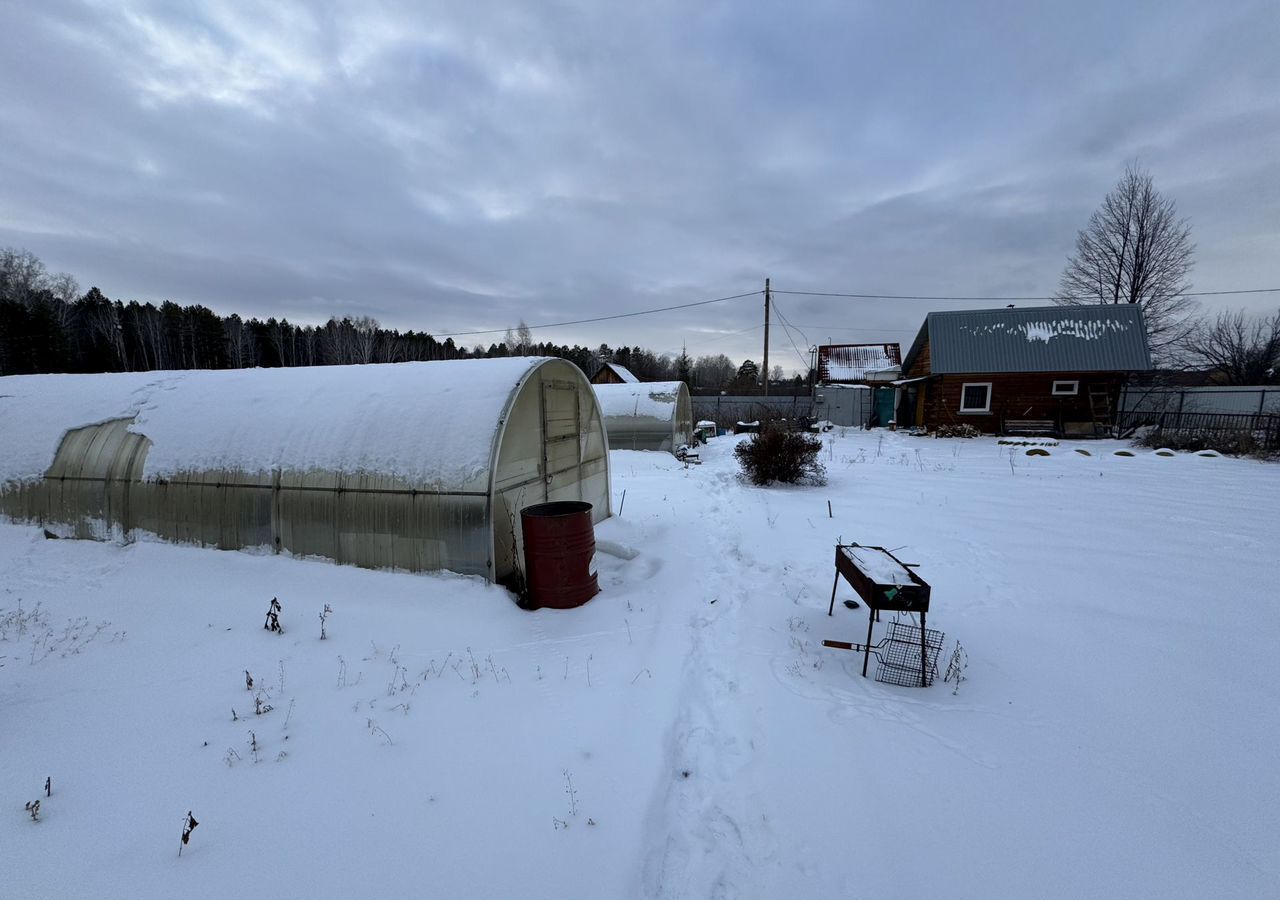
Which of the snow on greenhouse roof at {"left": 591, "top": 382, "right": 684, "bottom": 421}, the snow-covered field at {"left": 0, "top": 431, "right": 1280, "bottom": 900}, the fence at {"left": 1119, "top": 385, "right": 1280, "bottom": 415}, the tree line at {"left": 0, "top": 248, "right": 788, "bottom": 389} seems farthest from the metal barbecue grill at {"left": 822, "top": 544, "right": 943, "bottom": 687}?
the tree line at {"left": 0, "top": 248, "right": 788, "bottom": 389}

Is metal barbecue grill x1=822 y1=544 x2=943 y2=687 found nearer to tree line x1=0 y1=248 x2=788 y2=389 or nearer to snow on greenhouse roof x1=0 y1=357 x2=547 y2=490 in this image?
snow on greenhouse roof x1=0 y1=357 x2=547 y2=490

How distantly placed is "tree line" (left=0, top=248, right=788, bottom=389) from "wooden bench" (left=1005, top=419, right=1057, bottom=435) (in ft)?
95.7

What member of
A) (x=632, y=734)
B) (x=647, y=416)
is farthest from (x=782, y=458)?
(x=632, y=734)

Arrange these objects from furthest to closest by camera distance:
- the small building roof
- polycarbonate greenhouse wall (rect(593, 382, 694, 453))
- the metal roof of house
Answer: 1. the small building roof
2. the metal roof of house
3. polycarbonate greenhouse wall (rect(593, 382, 694, 453))

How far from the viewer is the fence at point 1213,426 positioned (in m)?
14.4

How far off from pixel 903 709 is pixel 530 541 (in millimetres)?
3648

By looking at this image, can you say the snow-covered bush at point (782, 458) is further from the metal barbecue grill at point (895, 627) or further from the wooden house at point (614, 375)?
the wooden house at point (614, 375)

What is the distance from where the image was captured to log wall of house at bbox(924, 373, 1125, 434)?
21125mm

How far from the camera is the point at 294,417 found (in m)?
6.56

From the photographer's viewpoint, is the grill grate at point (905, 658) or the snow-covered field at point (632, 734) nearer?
the snow-covered field at point (632, 734)

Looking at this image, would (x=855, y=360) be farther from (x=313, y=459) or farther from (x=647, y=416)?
(x=313, y=459)

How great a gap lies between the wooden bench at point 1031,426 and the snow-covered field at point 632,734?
648 inches

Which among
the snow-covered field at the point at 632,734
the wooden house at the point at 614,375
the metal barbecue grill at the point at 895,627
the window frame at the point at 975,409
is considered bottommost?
the snow-covered field at the point at 632,734

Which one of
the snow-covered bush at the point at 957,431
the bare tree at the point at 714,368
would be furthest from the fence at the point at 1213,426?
the bare tree at the point at 714,368
